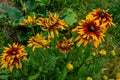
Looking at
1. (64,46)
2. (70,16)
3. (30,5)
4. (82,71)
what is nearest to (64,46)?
(64,46)

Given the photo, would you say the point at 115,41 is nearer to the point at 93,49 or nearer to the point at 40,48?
the point at 93,49

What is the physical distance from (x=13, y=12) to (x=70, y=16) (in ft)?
2.76

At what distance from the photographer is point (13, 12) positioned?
191 inches

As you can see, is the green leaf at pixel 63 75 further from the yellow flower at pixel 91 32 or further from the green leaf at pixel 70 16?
the green leaf at pixel 70 16

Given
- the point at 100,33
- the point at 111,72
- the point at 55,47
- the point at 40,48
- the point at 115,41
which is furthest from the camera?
the point at 115,41

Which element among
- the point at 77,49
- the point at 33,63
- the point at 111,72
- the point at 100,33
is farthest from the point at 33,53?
the point at 111,72

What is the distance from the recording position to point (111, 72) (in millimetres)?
4375

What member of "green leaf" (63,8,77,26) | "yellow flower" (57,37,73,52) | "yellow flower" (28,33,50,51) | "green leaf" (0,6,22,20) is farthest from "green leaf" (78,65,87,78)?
"green leaf" (0,6,22,20)

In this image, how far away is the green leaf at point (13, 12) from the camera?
15.9ft

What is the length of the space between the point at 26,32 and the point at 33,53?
4.40 ft

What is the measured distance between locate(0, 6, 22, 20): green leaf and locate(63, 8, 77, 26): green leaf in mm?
690

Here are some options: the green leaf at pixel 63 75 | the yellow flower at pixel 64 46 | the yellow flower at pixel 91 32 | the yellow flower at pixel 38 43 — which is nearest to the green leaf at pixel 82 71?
the green leaf at pixel 63 75

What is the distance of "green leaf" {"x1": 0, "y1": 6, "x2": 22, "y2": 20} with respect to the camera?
15.9 ft

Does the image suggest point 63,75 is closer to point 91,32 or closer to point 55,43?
point 55,43
